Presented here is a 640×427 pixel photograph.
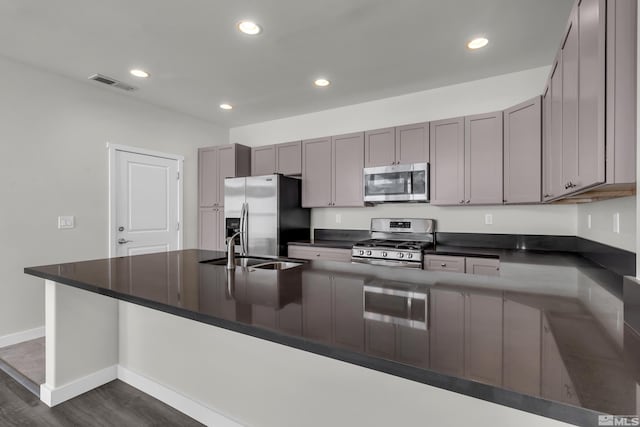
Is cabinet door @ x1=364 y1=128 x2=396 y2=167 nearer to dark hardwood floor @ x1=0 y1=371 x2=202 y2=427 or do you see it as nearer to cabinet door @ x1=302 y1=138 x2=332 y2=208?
cabinet door @ x1=302 y1=138 x2=332 y2=208

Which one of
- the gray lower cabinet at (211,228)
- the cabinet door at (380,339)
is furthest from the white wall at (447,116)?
the cabinet door at (380,339)

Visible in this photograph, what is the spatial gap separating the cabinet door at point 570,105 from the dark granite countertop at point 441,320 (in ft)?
1.90

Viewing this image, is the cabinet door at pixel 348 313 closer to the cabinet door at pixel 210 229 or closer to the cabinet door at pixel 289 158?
the cabinet door at pixel 289 158

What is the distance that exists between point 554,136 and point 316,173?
8.28ft

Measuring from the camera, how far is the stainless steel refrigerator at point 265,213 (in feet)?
12.7

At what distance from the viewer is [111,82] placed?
3373 millimetres

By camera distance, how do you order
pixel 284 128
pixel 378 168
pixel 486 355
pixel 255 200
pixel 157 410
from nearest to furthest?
pixel 486 355 → pixel 157 410 → pixel 378 168 → pixel 255 200 → pixel 284 128

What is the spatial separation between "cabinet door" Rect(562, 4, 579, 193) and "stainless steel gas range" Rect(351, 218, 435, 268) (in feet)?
4.81

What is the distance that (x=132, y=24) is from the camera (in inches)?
92.7

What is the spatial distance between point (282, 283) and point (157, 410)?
135cm

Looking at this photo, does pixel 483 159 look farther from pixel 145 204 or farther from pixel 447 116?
pixel 145 204

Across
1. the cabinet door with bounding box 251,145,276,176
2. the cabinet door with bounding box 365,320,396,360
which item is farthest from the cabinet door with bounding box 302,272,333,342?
the cabinet door with bounding box 251,145,276,176

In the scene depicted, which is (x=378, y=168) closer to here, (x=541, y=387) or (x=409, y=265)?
(x=409, y=265)

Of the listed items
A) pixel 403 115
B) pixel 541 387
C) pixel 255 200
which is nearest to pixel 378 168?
pixel 403 115
